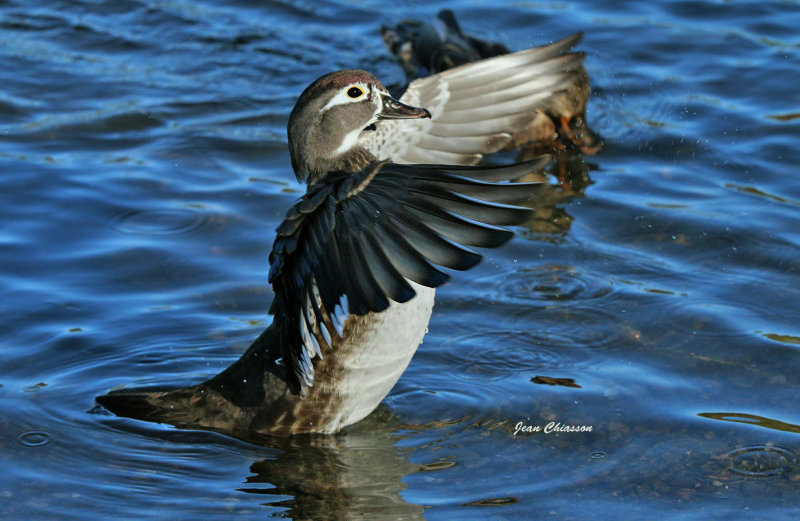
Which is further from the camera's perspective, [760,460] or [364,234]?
[760,460]

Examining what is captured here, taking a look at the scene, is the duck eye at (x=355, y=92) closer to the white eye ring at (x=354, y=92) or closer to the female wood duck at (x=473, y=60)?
the white eye ring at (x=354, y=92)

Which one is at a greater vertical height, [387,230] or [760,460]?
[387,230]

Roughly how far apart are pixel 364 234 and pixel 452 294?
9.13ft

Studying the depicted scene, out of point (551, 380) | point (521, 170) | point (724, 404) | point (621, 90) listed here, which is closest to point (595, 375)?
point (551, 380)

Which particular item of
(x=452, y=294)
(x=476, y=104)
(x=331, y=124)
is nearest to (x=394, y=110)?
(x=331, y=124)

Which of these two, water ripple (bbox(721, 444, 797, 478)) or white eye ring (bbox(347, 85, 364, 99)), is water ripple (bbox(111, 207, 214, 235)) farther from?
water ripple (bbox(721, 444, 797, 478))

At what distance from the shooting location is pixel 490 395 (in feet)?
21.1

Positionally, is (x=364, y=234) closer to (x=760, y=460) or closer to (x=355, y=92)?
(x=355, y=92)

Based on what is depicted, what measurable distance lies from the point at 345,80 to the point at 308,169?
51 centimetres

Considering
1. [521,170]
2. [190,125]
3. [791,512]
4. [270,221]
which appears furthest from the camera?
[190,125]

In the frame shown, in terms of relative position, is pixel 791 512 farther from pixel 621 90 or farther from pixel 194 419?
pixel 621 90

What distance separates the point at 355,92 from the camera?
6137 mm

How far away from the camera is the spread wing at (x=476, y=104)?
258 inches

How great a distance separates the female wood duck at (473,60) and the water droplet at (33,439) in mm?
4597
